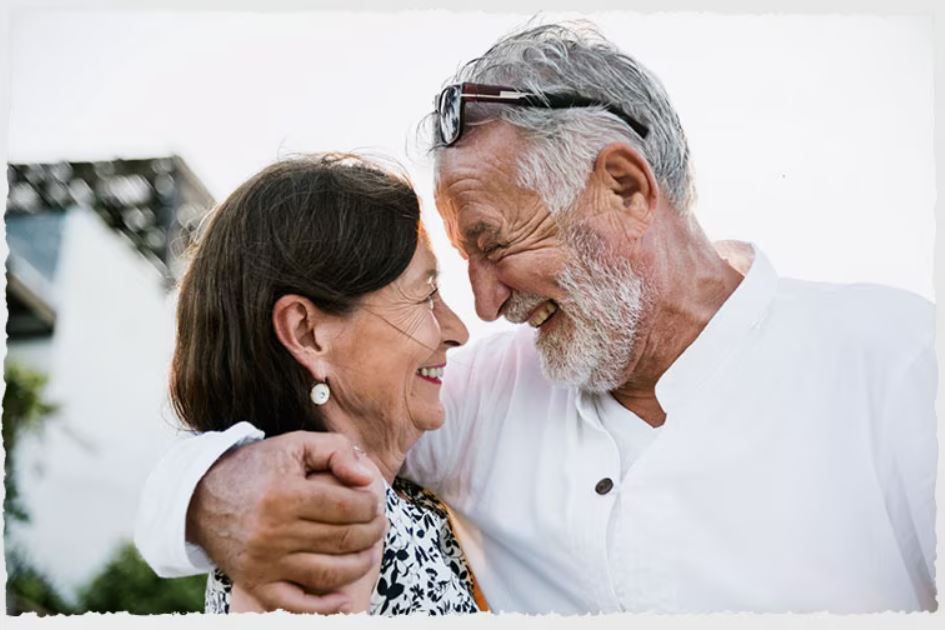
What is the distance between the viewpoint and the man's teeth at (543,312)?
9.82ft

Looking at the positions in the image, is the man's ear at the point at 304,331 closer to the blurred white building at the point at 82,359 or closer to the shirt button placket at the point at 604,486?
the blurred white building at the point at 82,359

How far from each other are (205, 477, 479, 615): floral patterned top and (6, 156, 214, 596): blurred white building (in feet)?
2.30

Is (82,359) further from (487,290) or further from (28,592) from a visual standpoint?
(487,290)

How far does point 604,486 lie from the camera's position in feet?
9.22

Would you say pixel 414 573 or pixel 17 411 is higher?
pixel 414 573

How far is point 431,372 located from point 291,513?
23.7 inches

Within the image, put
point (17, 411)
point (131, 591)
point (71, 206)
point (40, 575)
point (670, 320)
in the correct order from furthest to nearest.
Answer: point (131, 591), point (71, 206), point (17, 411), point (40, 575), point (670, 320)

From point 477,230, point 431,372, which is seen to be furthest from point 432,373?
point 477,230

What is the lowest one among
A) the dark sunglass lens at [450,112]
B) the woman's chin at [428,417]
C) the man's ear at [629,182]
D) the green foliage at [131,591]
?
the green foliage at [131,591]

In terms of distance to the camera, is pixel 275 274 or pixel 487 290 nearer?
pixel 275 274

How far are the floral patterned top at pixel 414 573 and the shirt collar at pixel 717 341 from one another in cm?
62

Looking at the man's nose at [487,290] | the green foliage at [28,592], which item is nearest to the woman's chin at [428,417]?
the man's nose at [487,290]

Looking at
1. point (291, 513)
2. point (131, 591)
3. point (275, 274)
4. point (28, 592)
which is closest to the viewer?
point (291, 513)

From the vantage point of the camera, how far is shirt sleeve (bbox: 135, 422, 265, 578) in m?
2.38
